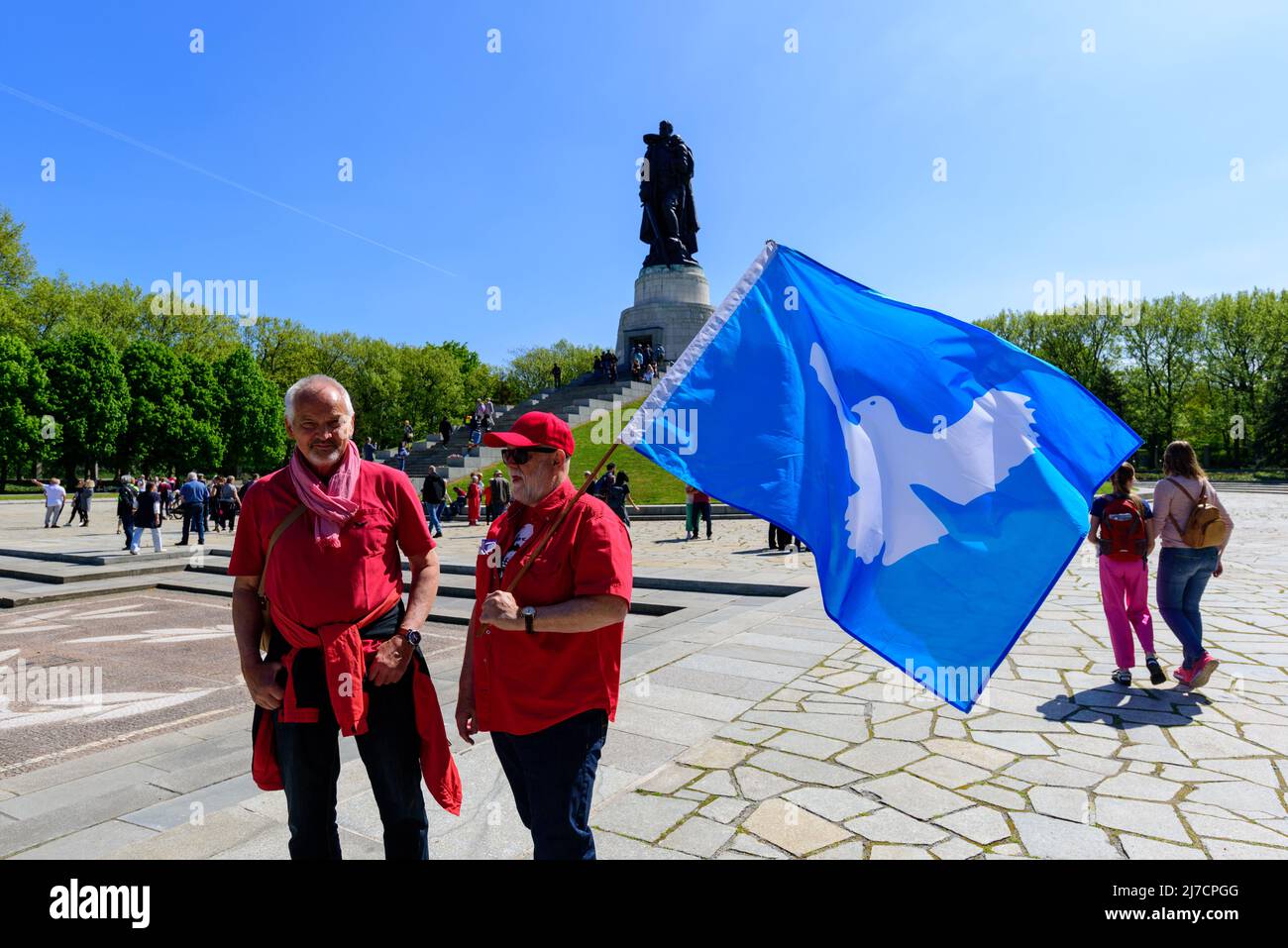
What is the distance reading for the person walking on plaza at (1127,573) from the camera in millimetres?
5668

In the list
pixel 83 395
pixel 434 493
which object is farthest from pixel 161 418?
pixel 434 493

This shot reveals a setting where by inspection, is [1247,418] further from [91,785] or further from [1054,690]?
[91,785]

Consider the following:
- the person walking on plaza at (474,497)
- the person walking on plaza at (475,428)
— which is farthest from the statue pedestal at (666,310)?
the person walking on plaza at (474,497)

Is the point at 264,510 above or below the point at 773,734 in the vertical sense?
above

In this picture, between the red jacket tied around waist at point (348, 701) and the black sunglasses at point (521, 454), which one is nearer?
the red jacket tied around waist at point (348, 701)

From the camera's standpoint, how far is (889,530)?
8.66 ft

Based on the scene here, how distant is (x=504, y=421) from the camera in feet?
115

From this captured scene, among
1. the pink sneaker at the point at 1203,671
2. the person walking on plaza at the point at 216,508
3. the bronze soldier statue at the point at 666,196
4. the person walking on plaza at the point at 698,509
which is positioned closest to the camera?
the pink sneaker at the point at 1203,671

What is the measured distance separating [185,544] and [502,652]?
18242 mm

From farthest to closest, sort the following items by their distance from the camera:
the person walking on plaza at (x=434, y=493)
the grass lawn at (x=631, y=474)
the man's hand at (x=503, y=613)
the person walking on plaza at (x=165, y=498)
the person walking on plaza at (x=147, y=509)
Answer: the person walking on plaza at (x=165, y=498) → the grass lawn at (x=631, y=474) → the person walking on plaza at (x=434, y=493) → the person walking on plaza at (x=147, y=509) → the man's hand at (x=503, y=613)

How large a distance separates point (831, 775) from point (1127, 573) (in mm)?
3188

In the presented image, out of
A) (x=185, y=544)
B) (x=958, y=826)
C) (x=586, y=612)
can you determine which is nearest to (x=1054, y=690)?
(x=958, y=826)

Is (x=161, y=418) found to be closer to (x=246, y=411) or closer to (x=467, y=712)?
(x=246, y=411)

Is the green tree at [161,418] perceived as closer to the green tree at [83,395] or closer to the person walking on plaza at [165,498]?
the green tree at [83,395]
